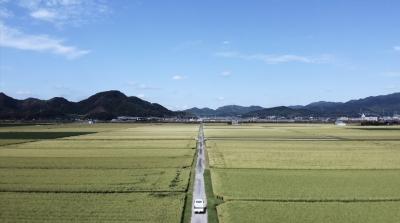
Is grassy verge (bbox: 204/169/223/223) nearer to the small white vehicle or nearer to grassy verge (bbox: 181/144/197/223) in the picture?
the small white vehicle

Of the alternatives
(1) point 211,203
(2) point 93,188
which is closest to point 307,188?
(1) point 211,203

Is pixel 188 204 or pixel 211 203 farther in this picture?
pixel 211 203

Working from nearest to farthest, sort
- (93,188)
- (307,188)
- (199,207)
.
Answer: (199,207) < (93,188) < (307,188)

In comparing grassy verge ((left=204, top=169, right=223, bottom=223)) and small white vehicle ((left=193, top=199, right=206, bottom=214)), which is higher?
small white vehicle ((left=193, top=199, right=206, bottom=214))

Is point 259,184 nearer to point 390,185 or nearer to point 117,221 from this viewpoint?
point 390,185

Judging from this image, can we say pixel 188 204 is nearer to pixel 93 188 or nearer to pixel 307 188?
pixel 93 188

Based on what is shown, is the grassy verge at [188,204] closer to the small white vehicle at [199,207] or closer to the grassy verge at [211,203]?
the small white vehicle at [199,207]

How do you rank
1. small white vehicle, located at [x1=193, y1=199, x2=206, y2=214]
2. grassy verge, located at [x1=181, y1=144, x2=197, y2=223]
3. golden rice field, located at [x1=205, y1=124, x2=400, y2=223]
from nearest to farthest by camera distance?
grassy verge, located at [x1=181, y1=144, x2=197, y2=223]
golden rice field, located at [x1=205, y1=124, x2=400, y2=223]
small white vehicle, located at [x1=193, y1=199, x2=206, y2=214]

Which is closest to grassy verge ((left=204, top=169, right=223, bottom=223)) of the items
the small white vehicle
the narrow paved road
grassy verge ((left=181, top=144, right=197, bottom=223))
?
the narrow paved road

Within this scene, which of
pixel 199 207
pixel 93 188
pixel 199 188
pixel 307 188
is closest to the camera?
pixel 199 207

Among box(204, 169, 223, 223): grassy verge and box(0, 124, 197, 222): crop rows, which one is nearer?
box(204, 169, 223, 223): grassy verge

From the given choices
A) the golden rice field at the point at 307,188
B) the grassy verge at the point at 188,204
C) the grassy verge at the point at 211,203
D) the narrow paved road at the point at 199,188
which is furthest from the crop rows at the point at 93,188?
the golden rice field at the point at 307,188
